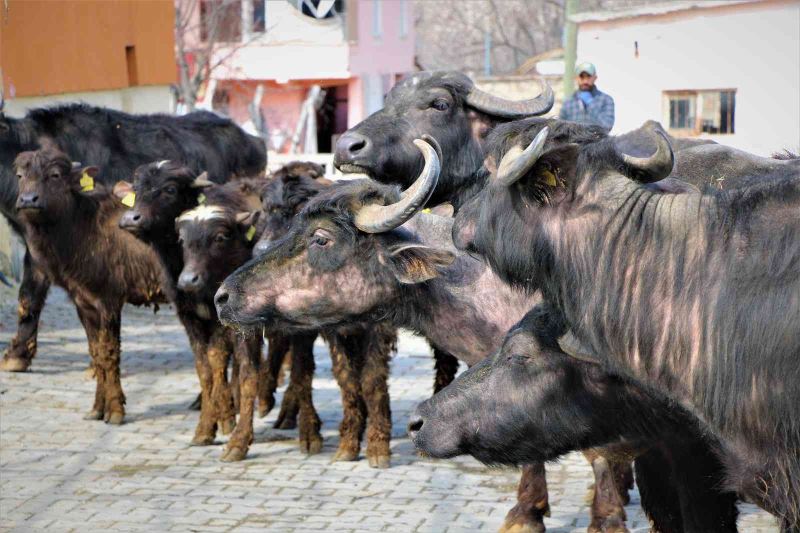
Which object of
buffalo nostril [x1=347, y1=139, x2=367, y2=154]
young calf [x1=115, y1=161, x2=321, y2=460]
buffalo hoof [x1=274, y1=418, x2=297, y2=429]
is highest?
Answer: buffalo nostril [x1=347, y1=139, x2=367, y2=154]

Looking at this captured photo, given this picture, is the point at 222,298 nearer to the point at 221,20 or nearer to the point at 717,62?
the point at 717,62

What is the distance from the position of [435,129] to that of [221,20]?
33.3 meters

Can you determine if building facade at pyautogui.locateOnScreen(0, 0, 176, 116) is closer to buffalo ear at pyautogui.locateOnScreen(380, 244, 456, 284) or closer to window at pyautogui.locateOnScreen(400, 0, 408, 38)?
buffalo ear at pyautogui.locateOnScreen(380, 244, 456, 284)

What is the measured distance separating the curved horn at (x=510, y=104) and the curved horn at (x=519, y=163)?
346 centimetres

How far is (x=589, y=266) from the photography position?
477 cm

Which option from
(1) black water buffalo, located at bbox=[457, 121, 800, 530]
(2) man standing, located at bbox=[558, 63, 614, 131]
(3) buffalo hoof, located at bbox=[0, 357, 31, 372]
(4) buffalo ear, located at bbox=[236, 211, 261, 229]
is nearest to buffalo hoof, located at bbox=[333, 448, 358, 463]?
(4) buffalo ear, located at bbox=[236, 211, 261, 229]

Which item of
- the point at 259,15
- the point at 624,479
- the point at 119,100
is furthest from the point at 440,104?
the point at 259,15

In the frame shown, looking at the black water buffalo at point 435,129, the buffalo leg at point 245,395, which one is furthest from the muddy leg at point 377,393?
the black water buffalo at point 435,129

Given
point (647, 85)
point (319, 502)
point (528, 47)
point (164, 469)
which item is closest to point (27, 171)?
point (164, 469)

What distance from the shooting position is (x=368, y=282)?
6.91 meters

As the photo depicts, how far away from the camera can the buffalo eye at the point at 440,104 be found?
27.2 ft

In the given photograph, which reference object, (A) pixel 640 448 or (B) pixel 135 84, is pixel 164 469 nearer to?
(A) pixel 640 448

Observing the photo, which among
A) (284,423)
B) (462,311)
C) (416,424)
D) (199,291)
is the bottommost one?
(284,423)

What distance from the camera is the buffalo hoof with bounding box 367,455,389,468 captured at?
1001 cm
